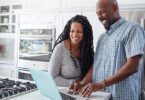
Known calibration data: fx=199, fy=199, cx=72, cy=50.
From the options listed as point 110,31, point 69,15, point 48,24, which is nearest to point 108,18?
point 110,31

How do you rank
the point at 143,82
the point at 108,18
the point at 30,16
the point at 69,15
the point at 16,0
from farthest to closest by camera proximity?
1. the point at 16,0
2. the point at 30,16
3. the point at 69,15
4. the point at 143,82
5. the point at 108,18

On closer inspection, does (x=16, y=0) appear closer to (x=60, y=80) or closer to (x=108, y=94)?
(x=60, y=80)

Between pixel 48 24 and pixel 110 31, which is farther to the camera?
pixel 48 24

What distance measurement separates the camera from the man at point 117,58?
1082mm

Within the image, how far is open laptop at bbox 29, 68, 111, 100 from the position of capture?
914 mm

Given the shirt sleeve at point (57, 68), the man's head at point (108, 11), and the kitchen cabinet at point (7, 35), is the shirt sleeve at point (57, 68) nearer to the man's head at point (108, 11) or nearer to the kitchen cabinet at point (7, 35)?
the man's head at point (108, 11)

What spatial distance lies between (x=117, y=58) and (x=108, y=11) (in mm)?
293

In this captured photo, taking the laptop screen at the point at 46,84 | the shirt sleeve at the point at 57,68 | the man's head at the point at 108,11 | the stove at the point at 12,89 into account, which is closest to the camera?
the laptop screen at the point at 46,84

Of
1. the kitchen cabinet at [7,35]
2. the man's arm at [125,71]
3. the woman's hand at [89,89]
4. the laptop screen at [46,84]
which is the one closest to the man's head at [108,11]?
the man's arm at [125,71]

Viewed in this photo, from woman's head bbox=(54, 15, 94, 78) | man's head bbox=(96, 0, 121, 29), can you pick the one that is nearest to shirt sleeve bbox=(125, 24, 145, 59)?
man's head bbox=(96, 0, 121, 29)

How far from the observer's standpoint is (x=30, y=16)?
9.80 feet

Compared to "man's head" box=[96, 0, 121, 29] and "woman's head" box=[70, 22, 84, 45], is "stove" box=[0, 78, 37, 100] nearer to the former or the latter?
"woman's head" box=[70, 22, 84, 45]

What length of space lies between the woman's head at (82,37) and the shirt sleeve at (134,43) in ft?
1.29

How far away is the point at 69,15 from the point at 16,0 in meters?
1.51
